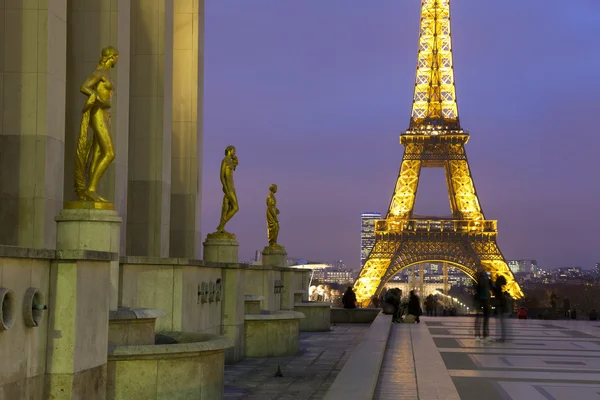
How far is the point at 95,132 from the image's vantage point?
11508mm

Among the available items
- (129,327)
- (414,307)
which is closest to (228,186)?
(129,327)

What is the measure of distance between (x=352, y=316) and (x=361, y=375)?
24.6 metres

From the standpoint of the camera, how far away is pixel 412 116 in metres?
85.8

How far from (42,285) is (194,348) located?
9.05 feet

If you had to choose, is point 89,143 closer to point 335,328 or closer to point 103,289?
point 103,289

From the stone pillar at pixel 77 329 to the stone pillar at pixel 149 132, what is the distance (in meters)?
14.7

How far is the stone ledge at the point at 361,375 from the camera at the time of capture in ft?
38.6

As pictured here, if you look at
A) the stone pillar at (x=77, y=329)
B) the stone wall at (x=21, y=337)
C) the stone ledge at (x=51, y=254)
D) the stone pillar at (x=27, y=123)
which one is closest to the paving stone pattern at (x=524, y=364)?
the stone pillar at (x=77, y=329)

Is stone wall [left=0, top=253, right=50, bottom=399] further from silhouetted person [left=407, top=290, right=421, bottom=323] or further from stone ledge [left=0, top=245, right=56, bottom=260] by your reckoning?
silhouetted person [left=407, top=290, right=421, bottom=323]

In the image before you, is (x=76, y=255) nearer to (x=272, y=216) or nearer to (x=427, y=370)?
(x=427, y=370)

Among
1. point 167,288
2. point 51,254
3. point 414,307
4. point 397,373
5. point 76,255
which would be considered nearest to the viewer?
point 51,254

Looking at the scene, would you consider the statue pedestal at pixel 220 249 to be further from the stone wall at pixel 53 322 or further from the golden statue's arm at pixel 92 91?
the stone wall at pixel 53 322

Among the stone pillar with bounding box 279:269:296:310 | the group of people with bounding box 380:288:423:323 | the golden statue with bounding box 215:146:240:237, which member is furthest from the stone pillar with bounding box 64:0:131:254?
the group of people with bounding box 380:288:423:323

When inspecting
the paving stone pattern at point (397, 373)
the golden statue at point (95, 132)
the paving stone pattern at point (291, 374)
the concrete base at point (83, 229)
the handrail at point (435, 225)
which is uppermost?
the handrail at point (435, 225)
